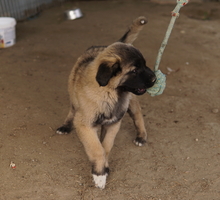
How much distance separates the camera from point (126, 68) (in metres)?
2.94

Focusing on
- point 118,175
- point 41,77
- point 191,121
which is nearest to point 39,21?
point 41,77

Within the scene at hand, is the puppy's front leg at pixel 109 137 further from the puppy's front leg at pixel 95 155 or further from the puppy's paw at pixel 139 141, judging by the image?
the puppy's paw at pixel 139 141

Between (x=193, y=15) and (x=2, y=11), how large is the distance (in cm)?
524

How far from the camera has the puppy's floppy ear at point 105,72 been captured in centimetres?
278

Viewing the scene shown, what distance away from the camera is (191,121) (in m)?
4.36

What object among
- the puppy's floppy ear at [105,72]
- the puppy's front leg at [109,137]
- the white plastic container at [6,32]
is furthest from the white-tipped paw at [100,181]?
the white plastic container at [6,32]

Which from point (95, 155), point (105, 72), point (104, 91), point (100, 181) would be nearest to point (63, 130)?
point (95, 155)

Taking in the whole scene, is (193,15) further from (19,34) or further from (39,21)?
(19,34)

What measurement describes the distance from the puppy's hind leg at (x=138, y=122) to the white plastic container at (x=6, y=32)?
371cm

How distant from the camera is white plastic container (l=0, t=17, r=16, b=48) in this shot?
634cm

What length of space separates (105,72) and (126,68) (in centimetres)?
24

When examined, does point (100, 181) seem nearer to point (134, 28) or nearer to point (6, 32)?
point (134, 28)

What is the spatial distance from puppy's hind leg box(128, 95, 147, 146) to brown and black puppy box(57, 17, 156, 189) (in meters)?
0.57

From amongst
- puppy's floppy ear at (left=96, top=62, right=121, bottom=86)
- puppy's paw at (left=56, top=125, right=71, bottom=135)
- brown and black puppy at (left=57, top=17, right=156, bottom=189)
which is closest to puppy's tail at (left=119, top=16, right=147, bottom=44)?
brown and black puppy at (left=57, top=17, right=156, bottom=189)
